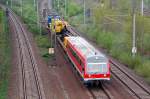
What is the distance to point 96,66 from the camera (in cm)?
3422

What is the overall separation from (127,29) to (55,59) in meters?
8.60

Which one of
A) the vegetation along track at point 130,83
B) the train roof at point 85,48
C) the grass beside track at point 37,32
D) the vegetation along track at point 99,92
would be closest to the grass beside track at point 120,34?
the vegetation along track at point 130,83

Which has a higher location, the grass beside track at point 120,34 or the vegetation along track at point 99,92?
A: the grass beside track at point 120,34

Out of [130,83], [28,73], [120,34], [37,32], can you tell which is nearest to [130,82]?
[130,83]

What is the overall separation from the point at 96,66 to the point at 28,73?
886 centimetres

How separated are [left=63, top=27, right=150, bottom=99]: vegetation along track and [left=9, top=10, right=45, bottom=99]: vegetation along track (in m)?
7.08

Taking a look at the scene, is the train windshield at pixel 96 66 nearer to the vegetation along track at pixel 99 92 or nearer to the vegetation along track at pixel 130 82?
the vegetation along track at pixel 99 92

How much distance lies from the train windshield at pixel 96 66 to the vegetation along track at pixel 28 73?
4.27 metres

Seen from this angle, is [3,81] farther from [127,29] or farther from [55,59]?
[127,29]

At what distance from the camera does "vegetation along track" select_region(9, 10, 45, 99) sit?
33219 millimetres

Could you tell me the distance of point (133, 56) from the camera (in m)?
44.1

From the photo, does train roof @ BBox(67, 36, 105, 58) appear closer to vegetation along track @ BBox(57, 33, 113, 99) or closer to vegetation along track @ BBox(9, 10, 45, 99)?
vegetation along track @ BBox(57, 33, 113, 99)

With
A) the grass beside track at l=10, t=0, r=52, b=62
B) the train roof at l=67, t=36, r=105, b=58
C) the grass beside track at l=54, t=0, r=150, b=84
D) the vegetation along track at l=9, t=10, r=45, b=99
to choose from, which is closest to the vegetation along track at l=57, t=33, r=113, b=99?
the train roof at l=67, t=36, r=105, b=58

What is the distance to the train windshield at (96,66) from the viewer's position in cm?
3416
